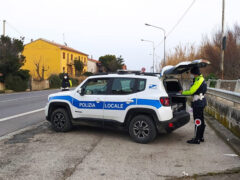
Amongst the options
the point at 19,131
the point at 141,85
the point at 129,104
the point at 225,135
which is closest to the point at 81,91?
the point at 129,104

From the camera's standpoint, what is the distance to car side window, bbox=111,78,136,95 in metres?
5.80

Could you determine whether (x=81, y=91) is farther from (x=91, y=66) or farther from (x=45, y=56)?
(x=91, y=66)

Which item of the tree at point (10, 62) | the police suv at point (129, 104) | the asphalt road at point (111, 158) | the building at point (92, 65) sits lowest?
A: the asphalt road at point (111, 158)

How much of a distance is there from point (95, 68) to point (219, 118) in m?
74.9

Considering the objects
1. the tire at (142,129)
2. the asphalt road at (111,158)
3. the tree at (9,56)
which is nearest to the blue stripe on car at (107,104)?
the tire at (142,129)

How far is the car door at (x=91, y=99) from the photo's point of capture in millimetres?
6105

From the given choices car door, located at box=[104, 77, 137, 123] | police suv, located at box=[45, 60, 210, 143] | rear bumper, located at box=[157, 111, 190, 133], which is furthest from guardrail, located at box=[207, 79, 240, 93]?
car door, located at box=[104, 77, 137, 123]

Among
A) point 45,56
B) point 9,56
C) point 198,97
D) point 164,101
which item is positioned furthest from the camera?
point 45,56

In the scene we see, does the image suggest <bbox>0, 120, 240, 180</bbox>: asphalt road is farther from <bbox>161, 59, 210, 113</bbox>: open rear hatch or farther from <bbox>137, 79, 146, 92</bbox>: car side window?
<bbox>137, 79, 146, 92</bbox>: car side window

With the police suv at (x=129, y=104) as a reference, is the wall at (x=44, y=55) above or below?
above

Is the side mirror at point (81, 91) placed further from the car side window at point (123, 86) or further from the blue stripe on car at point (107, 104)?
the car side window at point (123, 86)

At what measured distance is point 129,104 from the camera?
18.6 ft

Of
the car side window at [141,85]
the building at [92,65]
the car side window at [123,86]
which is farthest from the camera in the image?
the building at [92,65]

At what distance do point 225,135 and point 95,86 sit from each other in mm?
3553
